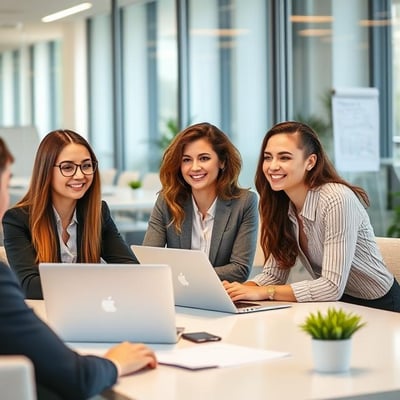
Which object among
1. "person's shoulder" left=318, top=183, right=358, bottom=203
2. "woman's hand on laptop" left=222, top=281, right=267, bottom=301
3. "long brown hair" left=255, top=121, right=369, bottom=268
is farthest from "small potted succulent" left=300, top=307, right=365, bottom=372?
"long brown hair" left=255, top=121, right=369, bottom=268

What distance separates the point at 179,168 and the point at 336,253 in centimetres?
86

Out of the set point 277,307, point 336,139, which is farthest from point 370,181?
point 277,307

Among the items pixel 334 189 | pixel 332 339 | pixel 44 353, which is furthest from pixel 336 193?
pixel 44 353

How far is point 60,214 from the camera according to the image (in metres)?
3.71

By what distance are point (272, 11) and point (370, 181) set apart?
182 centimetres

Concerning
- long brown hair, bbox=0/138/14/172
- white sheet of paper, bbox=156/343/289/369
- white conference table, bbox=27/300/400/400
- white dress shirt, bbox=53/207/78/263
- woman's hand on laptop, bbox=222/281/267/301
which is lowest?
white conference table, bbox=27/300/400/400

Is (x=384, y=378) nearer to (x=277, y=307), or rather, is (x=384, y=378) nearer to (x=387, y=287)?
(x=277, y=307)

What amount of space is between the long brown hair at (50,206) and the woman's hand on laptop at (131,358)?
4.43ft

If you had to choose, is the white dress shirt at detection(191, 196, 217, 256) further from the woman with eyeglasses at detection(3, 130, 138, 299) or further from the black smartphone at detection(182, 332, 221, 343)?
the black smartphone at detection(182, 332, 221, 343)

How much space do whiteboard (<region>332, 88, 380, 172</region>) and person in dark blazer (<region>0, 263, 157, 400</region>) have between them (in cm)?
490

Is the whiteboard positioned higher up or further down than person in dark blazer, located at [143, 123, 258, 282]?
higher up

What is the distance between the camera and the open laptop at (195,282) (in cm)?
302

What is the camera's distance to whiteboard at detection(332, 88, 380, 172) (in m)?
6.75

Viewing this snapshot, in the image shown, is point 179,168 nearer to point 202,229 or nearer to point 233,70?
point 202,229
